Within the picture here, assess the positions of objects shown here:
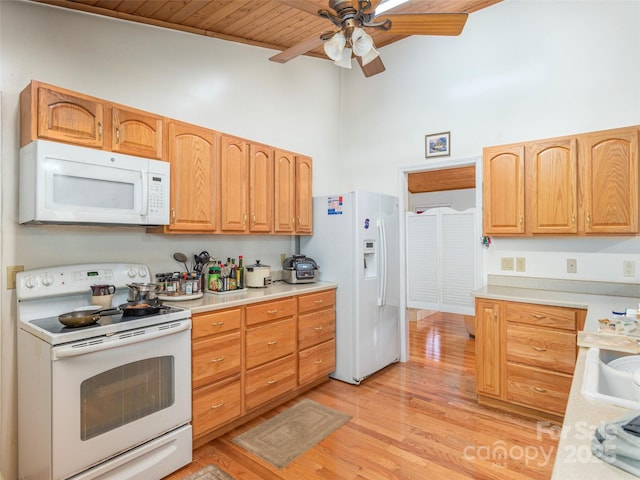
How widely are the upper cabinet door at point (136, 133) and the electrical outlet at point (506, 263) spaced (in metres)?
2.99

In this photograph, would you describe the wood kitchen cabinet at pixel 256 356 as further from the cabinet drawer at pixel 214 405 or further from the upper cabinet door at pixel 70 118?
the upper cabinet door at pixel 70 118

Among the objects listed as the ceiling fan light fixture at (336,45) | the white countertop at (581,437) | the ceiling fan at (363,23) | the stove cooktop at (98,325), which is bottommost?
the white countertop at (581,437)

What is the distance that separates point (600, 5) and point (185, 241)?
381 centimetres

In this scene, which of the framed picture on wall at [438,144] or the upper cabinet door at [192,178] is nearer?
the upper cabinet door at [192,178]

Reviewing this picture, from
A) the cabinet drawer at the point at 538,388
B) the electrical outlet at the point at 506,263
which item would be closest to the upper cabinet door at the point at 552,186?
the electrical outlet at the point at 506,263

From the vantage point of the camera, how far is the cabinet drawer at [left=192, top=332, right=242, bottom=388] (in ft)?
7.18

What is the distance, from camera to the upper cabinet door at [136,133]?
6.98ft

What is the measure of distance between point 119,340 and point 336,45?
1.98 metres

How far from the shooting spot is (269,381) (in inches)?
105

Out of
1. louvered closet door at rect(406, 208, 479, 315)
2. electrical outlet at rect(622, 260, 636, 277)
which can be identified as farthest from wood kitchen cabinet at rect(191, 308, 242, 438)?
electrical outlet at rect(622, 260, 636, 277)

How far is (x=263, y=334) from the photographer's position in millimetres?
2625

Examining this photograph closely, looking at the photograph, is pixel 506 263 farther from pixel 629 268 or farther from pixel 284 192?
pixel 284 192

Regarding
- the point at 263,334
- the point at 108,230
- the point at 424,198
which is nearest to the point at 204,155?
the point at 108,230

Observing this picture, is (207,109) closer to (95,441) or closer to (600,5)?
(95,441)
